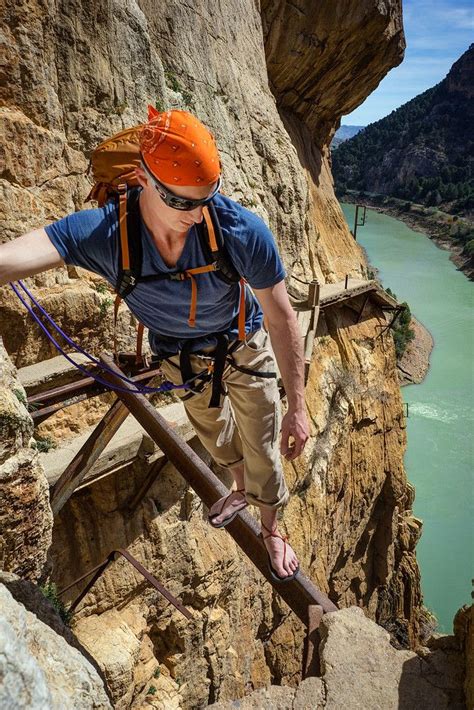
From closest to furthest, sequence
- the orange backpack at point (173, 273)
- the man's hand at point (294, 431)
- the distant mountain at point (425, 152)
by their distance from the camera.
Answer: the orange backpack at point (173, 273) < the man's hand at point (294, 431) < the distant mountain at point (425, 152)

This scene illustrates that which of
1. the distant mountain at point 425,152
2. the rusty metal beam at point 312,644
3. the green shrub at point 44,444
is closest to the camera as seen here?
the rusty metal beam at point 312,644

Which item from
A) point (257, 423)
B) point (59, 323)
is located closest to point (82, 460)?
point (59, 323)

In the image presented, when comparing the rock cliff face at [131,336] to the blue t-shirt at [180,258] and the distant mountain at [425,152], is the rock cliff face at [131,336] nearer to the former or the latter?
the blue t-shirt at [180,258]

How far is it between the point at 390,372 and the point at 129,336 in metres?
9.08

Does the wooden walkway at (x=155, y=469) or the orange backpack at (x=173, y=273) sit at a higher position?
the orange backpack at (x=173, y=273)

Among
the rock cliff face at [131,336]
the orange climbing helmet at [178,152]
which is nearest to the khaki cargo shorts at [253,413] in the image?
the orange climbing helmet at [178,152]

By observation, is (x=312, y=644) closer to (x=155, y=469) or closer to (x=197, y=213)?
(x=197, y=213)

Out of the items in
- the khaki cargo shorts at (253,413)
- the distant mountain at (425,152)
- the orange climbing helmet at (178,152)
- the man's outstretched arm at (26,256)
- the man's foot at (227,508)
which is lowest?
the man's foot at (227,508)

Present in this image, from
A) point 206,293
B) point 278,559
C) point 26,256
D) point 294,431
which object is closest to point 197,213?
point 206,293

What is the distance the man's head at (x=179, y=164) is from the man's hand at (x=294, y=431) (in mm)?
954

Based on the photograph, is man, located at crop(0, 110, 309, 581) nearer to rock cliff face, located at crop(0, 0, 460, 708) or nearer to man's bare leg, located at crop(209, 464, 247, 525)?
man's bare leg, located at crop(209, 464, 247, 525)

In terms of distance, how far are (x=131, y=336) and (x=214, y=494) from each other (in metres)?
3.22

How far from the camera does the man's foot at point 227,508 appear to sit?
2.88 meters

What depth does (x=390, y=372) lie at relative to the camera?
44.4ft
